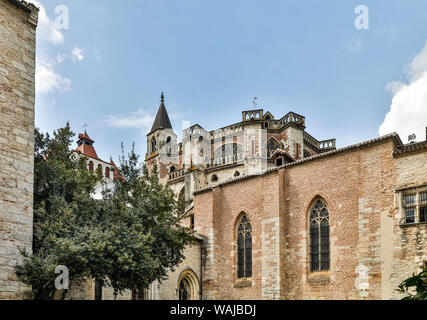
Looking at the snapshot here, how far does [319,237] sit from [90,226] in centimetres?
1139

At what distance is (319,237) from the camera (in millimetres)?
19250

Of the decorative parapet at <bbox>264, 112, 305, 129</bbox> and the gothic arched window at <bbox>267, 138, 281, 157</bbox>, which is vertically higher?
the decorative parapet at <bbox>264, 112, 305, 129</bbox>

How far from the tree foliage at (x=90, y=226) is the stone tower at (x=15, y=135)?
1.58ft

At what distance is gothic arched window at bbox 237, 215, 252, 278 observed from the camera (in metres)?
21.8

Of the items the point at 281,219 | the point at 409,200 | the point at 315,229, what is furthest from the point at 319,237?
the point at 409,200

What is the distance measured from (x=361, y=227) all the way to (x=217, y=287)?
903 centimetres

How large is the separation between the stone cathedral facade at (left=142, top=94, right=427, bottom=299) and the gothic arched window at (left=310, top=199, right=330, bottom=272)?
1.9 inches

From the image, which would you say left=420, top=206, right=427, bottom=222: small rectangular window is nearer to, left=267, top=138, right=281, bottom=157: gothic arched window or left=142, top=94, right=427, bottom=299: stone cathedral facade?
left=142, top=94, right=427, bottom=299: stone cathedral facade

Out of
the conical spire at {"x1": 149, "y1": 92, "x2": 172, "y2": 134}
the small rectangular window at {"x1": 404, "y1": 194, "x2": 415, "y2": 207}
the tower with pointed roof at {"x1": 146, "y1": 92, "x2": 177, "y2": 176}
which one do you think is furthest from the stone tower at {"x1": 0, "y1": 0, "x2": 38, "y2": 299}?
the conical spire at {"x1": 149, "y1": 92, "x2": 172, "y2": 134}

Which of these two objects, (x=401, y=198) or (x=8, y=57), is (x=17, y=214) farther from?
(x=401, y=198)

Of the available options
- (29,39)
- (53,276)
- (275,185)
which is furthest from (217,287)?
(29,39)

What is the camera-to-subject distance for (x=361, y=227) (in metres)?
17.5

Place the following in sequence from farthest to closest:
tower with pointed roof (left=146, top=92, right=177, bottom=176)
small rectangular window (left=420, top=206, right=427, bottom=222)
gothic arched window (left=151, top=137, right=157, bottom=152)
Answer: gothic arched window (left=151, top=137, right=157, bottom=152) → tower with pointed roof (left=146, top=92, right=177, bottom=176) → small rectangular window (left=420, top=206, right=427, bottom=222)
